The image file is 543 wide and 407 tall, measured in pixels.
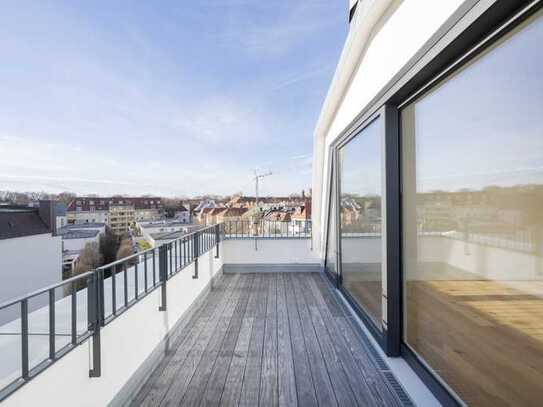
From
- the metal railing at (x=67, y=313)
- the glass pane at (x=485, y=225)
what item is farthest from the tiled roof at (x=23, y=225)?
the glass pane at (x=485, y=225)

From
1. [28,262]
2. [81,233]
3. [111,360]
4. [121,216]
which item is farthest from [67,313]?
[28,262]

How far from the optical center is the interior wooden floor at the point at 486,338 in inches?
43.4

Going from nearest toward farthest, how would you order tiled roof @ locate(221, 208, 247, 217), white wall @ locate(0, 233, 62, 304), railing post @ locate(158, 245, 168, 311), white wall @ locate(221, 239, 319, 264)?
railing post @ locate(158, 245, 168, 311)
white wall @ locate(221, 239, 319, 264)
tiled roof @ locate(221, 208, 247, 217)
white wall @ locate(0, 233, 62, 304)

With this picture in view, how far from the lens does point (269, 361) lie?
2.33m

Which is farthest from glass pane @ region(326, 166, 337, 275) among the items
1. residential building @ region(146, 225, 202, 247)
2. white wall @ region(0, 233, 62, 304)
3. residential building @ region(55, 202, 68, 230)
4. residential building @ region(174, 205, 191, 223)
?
white wall @ region(0, 233, 62, 304)

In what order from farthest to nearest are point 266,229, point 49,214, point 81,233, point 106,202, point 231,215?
point 49,214, point 231,215, point 266,229, point 106,202, point 81,233

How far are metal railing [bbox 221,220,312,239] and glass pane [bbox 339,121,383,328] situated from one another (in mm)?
1874

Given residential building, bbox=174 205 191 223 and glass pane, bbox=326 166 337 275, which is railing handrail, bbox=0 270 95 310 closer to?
residential building, bbox=174 205 191 223

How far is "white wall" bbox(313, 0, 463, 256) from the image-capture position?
1564 millimetres

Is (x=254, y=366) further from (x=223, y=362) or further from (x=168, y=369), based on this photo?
(x=168, y=369)

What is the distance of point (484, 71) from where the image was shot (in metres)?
1.33

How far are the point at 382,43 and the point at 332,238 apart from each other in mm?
3066

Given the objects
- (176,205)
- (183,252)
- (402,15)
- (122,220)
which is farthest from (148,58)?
(402,15)

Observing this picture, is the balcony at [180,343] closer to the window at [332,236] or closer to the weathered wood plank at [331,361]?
the weathered wood plank at [331,361]
